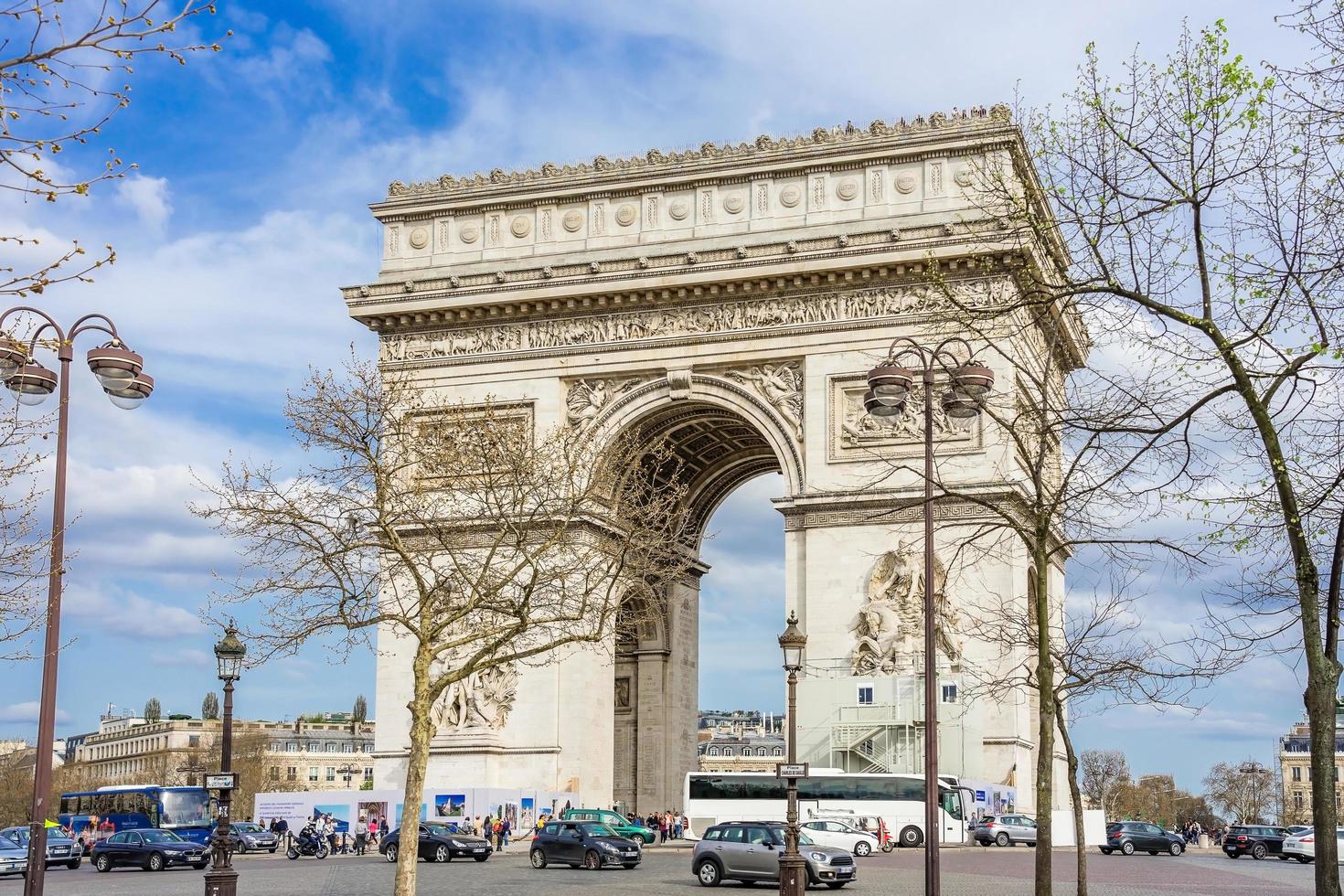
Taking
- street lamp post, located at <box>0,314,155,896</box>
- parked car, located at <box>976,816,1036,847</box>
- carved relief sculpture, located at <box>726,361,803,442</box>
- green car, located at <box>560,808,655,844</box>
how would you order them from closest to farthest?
street lamp post, located at <box>0,314,155,896</box> < green car, located at <box>560,808,655,844</box> < parked car, located at <box>976,816,1036,847</box> < carved relief sculpture, located at <box>726,361,803,442</box>

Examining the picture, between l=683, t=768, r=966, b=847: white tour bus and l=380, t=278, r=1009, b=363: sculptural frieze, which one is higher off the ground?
l=380, t=278, r=1009, b=363: sculptural frieze

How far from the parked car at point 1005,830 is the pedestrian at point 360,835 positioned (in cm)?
1655

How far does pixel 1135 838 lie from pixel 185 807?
32285 millimetres

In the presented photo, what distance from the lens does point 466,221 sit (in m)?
44.9

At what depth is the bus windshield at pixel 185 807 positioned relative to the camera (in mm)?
56875

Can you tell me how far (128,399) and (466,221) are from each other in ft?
89.5

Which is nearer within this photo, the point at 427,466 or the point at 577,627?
the point at 427,466

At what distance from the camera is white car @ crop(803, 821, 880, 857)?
3556 cm

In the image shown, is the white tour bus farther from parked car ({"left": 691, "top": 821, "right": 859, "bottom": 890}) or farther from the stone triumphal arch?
parked car ({"left": 691, "top": 821, "right": 859, "bottom": 890})

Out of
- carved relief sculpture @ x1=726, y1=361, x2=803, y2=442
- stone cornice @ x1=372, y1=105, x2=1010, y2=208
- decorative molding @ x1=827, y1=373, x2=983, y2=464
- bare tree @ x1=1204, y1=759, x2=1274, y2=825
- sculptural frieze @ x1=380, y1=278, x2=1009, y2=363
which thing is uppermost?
stone cornice @ x1=372, y1=105, x2=1010, y2=208

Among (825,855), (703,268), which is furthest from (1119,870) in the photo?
(703,268)

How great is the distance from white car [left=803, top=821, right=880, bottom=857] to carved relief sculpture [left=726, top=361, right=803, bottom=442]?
9.79 meters

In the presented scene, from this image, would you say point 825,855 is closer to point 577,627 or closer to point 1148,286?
point 577,627

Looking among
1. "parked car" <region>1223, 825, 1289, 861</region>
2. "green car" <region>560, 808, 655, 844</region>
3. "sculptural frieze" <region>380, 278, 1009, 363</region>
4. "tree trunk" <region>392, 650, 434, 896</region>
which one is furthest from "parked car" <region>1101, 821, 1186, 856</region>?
"tree trunk" <region>392, 650, 434, 896</region>
